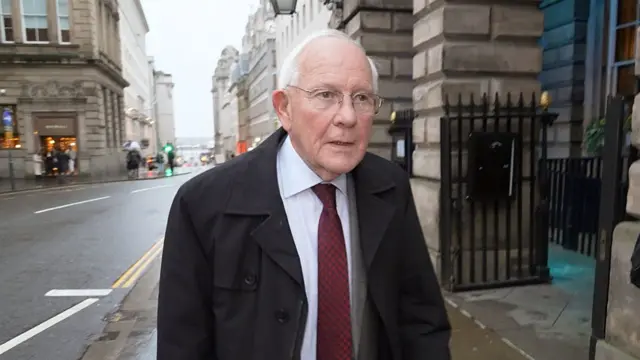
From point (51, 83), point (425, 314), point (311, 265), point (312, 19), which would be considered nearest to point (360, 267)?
point (311, 265)

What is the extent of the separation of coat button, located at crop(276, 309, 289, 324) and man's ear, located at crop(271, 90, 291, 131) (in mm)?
650

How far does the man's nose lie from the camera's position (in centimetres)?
162

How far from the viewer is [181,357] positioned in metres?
1.65

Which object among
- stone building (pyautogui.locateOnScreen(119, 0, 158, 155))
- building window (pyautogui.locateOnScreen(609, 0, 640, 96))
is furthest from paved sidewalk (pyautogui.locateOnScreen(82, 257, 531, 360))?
stone building (pyautogui.locateOnScreen(119, 0, 158, 155))

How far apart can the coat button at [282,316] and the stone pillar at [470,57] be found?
13.6ft

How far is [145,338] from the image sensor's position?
473 centimetres

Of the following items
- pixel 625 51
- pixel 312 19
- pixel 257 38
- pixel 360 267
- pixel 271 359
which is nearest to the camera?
pixel 271 359

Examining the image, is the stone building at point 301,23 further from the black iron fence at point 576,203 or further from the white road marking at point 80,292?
the white road marking at point 80,292

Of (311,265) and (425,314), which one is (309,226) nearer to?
(311,265)

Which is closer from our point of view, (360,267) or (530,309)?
(360,267)

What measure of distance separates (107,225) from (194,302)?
10.9 metres

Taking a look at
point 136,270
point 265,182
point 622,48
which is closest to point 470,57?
point 265,182

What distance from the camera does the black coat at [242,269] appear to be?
1607 mm

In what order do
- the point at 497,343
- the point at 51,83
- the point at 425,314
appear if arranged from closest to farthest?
the point at 425,314 < the point at 497,343 < the point at 51,83
